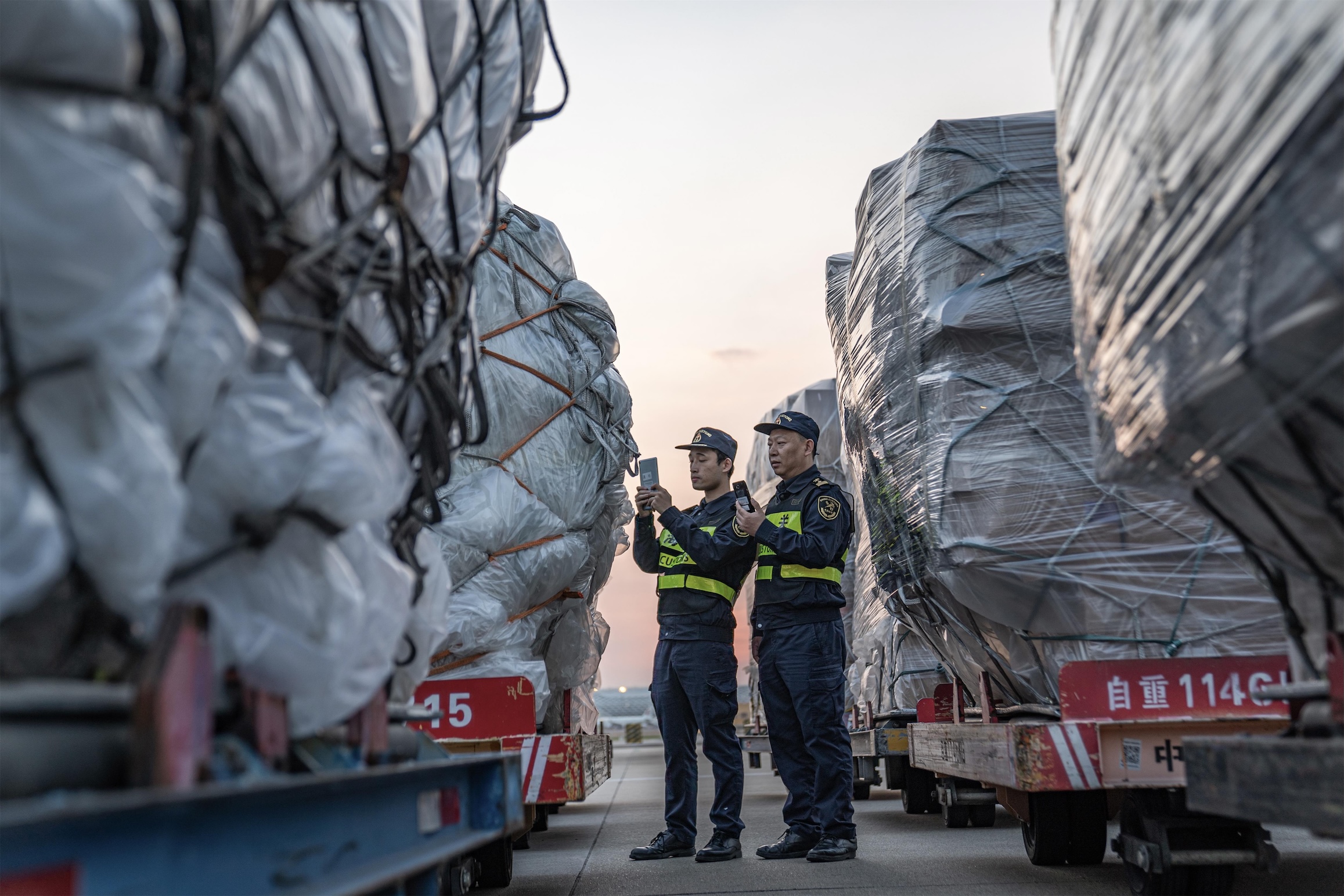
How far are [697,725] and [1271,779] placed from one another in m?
3.38

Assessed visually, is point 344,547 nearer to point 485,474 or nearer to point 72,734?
point 72,734

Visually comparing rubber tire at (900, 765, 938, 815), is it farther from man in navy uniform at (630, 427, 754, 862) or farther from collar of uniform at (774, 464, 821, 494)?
collar of uniform at (774, 464, 821, 494)

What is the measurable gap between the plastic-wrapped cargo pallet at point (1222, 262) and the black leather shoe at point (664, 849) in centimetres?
300

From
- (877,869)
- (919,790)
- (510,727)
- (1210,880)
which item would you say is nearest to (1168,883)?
(1210,880)

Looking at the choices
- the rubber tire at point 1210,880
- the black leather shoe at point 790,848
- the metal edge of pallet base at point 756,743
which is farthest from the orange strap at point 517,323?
the metal edge of pallet base at point 756,743

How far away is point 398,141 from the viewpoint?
1976 mm

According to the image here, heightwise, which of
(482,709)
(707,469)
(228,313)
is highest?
(707,469)

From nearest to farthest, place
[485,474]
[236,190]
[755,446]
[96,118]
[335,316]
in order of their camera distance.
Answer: [96,118], [236,190], [335,316], [485,474], [755,446]

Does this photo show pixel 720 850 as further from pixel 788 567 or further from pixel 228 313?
pixel 228 313

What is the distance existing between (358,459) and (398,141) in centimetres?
57

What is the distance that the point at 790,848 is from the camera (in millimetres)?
5027

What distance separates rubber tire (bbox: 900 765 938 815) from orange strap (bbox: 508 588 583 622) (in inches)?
113

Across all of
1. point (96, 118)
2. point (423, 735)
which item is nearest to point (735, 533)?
point (423, 735)

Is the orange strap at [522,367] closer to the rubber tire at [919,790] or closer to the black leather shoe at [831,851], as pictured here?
the black leather shoe at [831,851]
